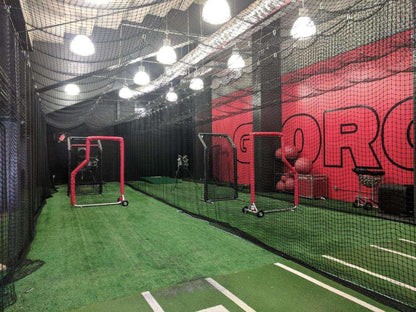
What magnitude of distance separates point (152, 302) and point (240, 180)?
6316 millimetres

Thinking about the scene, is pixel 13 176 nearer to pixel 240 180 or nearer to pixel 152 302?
pixel 152 302

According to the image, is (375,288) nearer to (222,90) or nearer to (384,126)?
(384,126)

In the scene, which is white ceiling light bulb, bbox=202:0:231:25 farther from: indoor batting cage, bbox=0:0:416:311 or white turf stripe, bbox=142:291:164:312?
white turf stripe, bbox=142:291:164:312

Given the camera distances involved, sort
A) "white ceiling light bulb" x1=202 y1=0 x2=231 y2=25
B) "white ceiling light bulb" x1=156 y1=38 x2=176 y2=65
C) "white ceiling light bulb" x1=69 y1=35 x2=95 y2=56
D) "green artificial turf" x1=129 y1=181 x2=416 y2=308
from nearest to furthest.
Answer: "green artificial turf" x1=129 y1=181 x2=416 y2=308 → "white ceiling light bulb" x1=202 y1=0 x2=231 y2=25 → "white ceiling light bulb" x1=69 y1=35 x2=95 y2=56 → "white ceiling light bulb" x1=156 y1=38 x2=176 y2=65

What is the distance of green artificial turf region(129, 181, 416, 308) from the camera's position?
217 cm

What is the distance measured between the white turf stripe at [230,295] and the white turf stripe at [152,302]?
17.3 inches

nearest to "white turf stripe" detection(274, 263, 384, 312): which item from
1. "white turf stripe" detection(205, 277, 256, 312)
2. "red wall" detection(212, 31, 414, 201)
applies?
"white turf stripe" detection(205, 277, 256, 312)

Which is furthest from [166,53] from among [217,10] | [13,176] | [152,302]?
[152,302]

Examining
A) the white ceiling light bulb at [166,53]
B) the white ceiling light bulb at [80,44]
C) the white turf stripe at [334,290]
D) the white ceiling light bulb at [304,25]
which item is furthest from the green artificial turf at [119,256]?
the white ceiling light bulb at [304,25]

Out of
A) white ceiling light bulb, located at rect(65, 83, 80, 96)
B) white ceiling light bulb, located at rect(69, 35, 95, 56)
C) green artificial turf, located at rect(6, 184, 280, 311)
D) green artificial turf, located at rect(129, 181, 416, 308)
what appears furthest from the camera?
white ceiling light bulb, located at rect(65, 83, 80, 96)

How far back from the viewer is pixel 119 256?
2646 mm

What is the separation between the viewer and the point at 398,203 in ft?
13.1

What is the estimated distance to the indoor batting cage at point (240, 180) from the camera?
6.67ft

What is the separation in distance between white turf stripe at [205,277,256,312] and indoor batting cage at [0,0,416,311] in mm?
13
